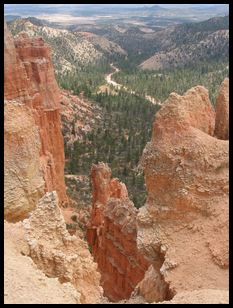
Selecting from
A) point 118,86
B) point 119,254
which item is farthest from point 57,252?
point 118,86

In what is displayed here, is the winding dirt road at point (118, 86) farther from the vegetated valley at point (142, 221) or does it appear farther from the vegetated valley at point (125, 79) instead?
the vegetated valley at point (142, 221)

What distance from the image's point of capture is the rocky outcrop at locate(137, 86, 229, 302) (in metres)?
11.0

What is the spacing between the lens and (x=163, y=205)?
12383mm

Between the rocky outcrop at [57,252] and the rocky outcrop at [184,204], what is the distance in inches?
62.7

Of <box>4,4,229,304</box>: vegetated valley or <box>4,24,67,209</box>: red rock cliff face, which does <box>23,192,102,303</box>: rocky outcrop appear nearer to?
<box>4,4,229,304</box>: vegetated valley

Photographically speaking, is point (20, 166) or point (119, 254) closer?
point (20, 166)

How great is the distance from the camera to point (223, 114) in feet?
45.0

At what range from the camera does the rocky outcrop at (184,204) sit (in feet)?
36.2

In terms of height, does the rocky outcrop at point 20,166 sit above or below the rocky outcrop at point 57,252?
above

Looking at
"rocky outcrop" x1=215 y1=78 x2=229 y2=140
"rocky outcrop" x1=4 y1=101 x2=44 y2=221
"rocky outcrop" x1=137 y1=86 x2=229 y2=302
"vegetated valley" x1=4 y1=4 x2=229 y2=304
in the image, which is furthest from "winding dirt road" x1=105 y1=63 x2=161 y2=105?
"rocky outcrop" x1=137 y1=86 x2=229 y2=302

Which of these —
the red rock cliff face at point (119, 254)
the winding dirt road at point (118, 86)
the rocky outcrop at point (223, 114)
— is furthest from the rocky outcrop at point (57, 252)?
the winding dirt road at point (118, 86)

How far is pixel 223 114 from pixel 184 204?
10.6ft

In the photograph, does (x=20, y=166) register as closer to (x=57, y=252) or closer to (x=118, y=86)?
(x=57, y=252)

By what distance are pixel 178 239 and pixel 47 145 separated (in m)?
17.6
